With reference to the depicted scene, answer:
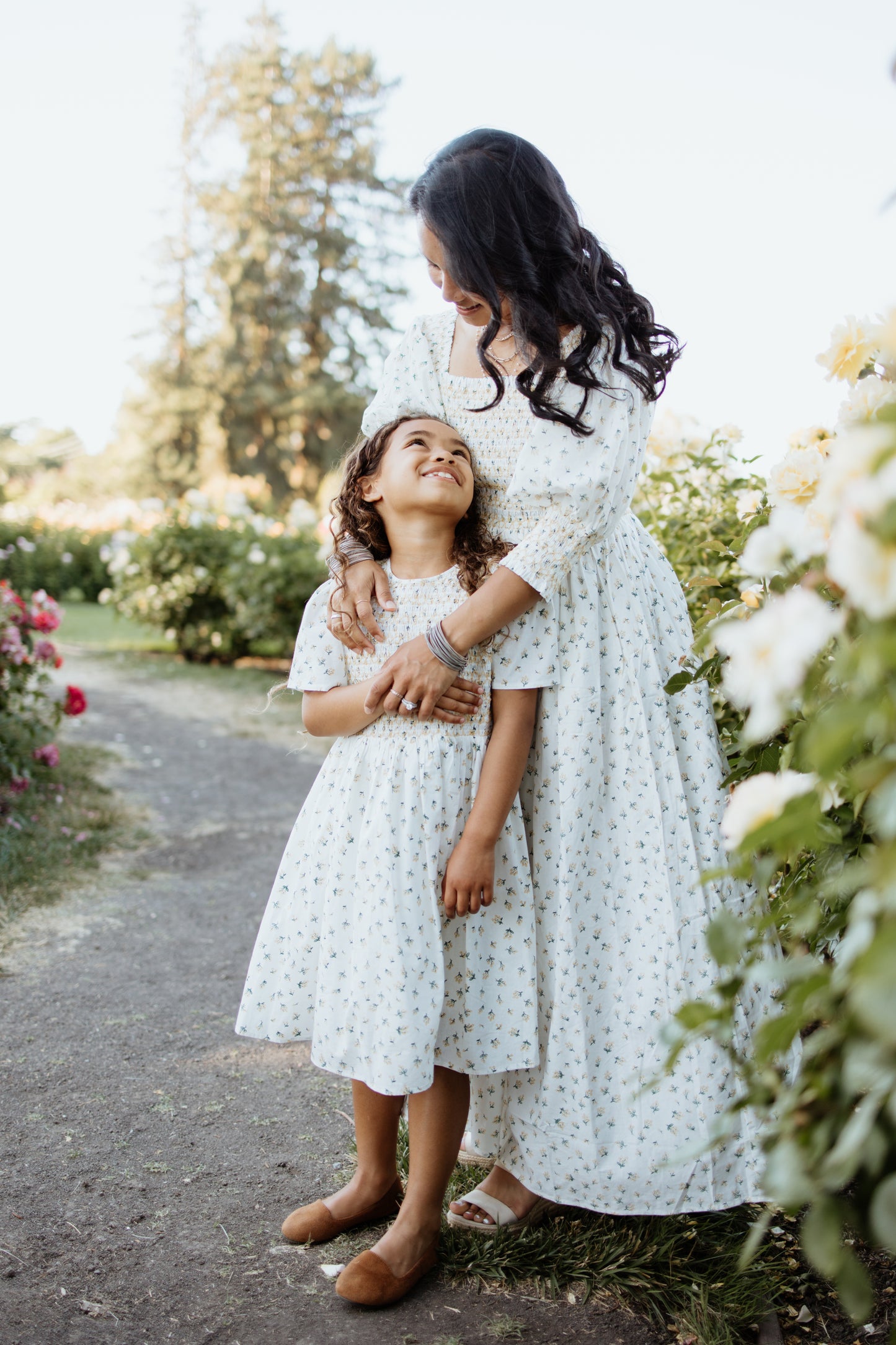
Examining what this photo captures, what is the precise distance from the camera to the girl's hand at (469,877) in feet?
5.43

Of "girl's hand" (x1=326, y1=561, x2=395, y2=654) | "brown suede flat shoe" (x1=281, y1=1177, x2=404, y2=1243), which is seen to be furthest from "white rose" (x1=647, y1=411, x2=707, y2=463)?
"brown suede flat shoe" (x1=281, y1=1177, x2=404, y2=1243)

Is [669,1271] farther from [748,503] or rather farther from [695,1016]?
[748,503]

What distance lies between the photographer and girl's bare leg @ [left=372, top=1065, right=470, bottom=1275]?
1.69 m

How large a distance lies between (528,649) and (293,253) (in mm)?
22632

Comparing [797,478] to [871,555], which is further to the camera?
[797,478]

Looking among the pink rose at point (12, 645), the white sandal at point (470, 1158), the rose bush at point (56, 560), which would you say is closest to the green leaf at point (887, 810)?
the white sandal at point (470, 1158)

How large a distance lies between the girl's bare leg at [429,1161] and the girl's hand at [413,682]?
561mm

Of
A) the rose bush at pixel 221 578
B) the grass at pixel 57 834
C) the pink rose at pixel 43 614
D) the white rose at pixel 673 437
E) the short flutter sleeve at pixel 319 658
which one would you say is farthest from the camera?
the rose bush at pixel 221 578

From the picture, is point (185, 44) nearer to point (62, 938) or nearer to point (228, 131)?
point (228, 131)

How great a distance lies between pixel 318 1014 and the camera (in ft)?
5.68

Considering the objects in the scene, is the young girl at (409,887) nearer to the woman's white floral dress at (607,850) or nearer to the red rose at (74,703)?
the woman's white floral dress at (607,850)

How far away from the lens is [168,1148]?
2076mm

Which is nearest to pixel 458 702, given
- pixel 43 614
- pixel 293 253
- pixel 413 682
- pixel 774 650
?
pixel 413 682

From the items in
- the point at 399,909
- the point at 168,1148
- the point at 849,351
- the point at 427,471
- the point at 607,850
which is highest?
the point at 849,351
